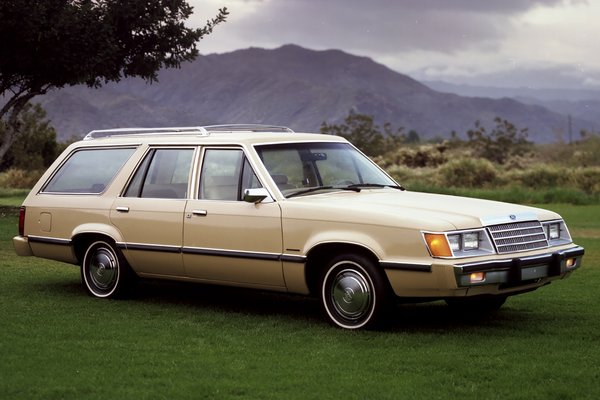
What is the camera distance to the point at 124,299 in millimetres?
10695

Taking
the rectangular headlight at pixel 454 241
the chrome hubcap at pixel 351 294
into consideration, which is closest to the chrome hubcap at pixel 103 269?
the chrome hubcap at pixel 351 294

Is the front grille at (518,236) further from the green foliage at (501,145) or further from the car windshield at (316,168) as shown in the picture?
the green foliage at (501,145)

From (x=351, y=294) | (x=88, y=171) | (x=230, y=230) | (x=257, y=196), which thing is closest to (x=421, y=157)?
(x=88, y=171)

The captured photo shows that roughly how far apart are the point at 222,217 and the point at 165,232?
77 cm

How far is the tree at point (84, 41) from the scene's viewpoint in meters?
23.8

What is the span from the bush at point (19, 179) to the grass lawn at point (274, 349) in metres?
34.8

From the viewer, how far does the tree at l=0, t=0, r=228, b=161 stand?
938 inches

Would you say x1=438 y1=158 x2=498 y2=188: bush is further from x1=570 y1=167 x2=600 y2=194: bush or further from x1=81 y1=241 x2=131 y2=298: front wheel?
x1=81 y1=241 x2=131 y2=298: front wheel

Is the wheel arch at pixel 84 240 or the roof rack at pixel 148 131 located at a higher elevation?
the roof rack at pixel 148 131

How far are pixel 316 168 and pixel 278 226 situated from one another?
973 millimetres

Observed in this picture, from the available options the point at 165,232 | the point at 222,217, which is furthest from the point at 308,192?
the point at 165,232

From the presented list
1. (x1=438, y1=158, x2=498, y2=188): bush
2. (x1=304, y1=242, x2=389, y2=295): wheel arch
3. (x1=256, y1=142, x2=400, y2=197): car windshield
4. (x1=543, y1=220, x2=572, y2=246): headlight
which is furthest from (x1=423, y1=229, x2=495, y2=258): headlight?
(x1=438, y1=158, x2=498, y2=188): bush

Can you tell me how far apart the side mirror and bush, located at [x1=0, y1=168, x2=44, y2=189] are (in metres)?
36.8

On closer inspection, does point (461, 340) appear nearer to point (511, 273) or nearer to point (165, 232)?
point (511, 273)
